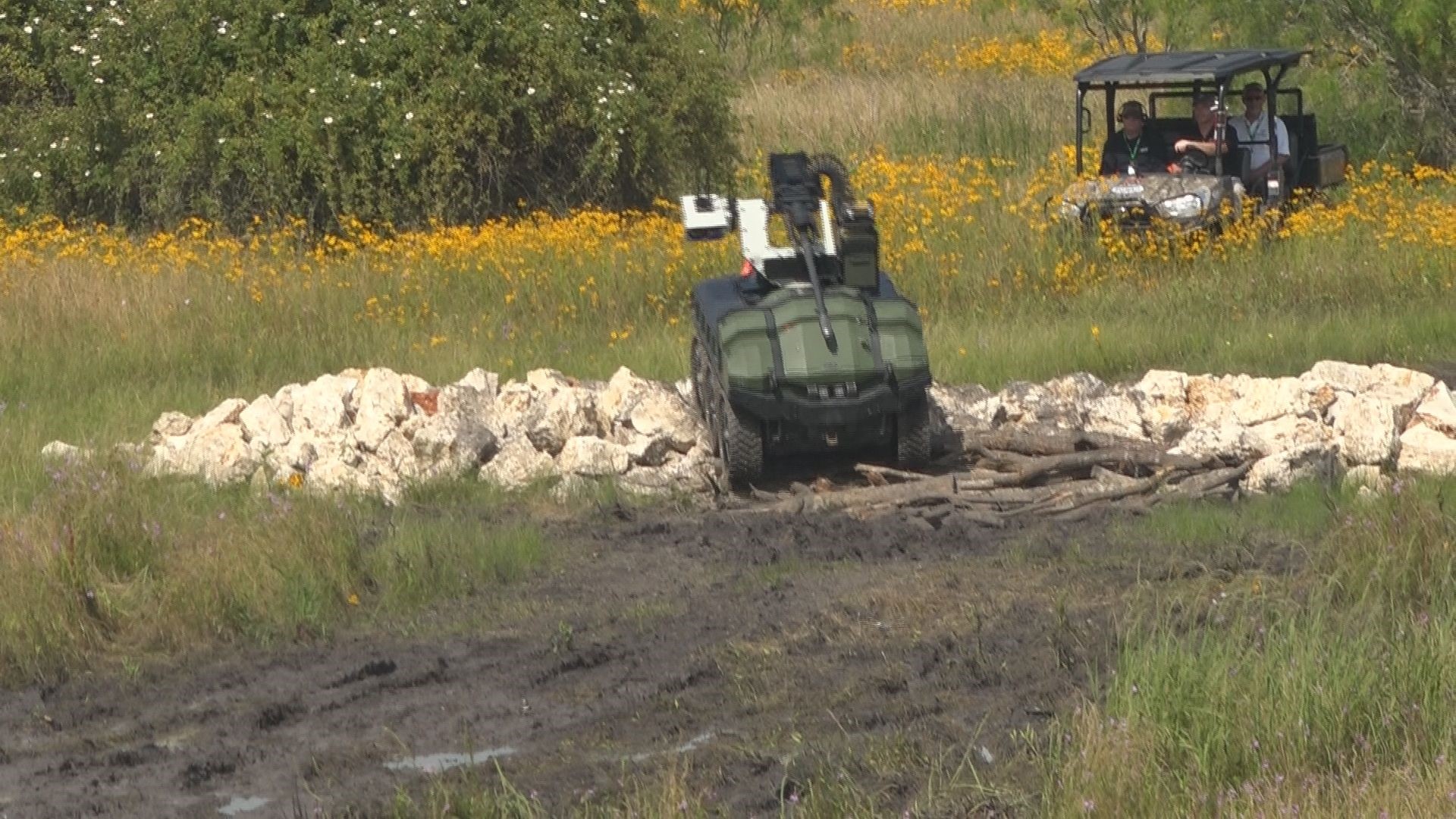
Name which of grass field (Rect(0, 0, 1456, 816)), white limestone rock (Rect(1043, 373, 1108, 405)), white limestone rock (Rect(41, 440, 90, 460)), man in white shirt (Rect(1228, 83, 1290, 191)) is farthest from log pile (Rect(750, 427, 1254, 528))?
man in white shirt (Rect(1228, 83, 1290, 191))

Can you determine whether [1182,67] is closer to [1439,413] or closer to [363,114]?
[1439,413]

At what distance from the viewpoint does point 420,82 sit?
64.5 ft

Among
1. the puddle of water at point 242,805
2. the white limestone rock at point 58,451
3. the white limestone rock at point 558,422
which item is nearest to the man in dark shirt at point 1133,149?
the white limestone rock at point 558,422

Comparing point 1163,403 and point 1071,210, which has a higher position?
point 1071,210

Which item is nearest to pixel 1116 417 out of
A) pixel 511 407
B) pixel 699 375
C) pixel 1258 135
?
pixel 699 375

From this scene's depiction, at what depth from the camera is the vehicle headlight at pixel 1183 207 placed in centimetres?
1686

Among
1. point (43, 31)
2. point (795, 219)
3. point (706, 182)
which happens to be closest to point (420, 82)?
point (706, 182)

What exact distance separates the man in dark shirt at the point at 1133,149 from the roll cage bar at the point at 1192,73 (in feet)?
0.90

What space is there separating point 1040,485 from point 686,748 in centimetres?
442

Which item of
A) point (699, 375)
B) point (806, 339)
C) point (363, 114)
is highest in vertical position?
→ point (363, 114)

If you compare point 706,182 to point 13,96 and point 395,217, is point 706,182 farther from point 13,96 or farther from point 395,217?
point 13,96

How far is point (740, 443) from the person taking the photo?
10781mm

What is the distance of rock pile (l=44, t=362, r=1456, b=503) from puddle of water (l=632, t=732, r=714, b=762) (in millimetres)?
4228

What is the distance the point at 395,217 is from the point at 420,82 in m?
1.29
